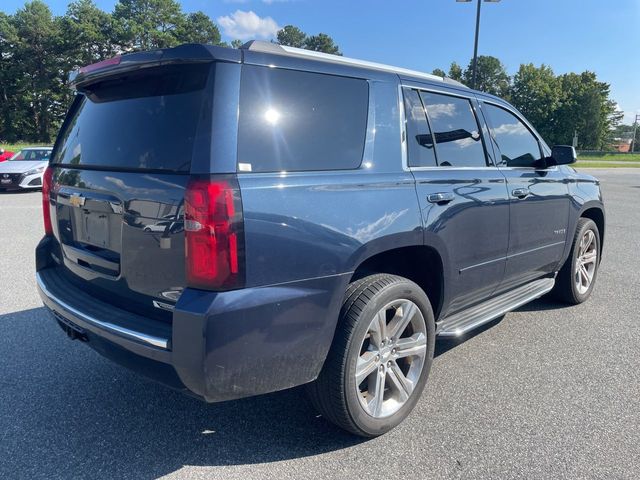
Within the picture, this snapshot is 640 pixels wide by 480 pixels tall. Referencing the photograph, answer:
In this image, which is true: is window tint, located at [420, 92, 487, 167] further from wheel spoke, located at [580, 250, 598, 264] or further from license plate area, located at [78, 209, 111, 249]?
wheel spoke, located at [580, 250, 598, 264]

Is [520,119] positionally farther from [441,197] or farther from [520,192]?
[441,197]

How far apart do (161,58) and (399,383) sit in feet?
6.96

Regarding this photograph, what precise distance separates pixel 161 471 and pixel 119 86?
2006mm

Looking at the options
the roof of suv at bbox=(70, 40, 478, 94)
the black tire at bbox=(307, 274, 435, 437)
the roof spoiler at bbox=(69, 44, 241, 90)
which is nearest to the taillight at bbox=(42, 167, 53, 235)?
the roof of suv at bbox=(70, 40, 478, 94)

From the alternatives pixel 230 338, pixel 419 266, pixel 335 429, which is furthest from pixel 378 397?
pixel 230 338

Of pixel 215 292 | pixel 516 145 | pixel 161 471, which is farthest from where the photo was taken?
pixel 516 145

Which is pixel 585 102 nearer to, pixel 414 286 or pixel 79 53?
pixel 79 53

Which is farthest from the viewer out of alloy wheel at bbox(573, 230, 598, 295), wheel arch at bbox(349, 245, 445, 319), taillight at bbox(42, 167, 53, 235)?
alloy wheel at bbox(573, 230, 598, 295)

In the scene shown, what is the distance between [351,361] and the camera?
97.9 inches

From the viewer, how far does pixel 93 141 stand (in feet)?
9.16

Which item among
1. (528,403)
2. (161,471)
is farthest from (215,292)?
(528,403)

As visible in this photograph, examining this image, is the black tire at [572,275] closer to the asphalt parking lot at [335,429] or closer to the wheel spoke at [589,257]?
the wheel spoke at [589,257]

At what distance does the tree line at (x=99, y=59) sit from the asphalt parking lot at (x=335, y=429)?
5363 cm

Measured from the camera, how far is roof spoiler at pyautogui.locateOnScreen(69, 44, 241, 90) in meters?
2.17
